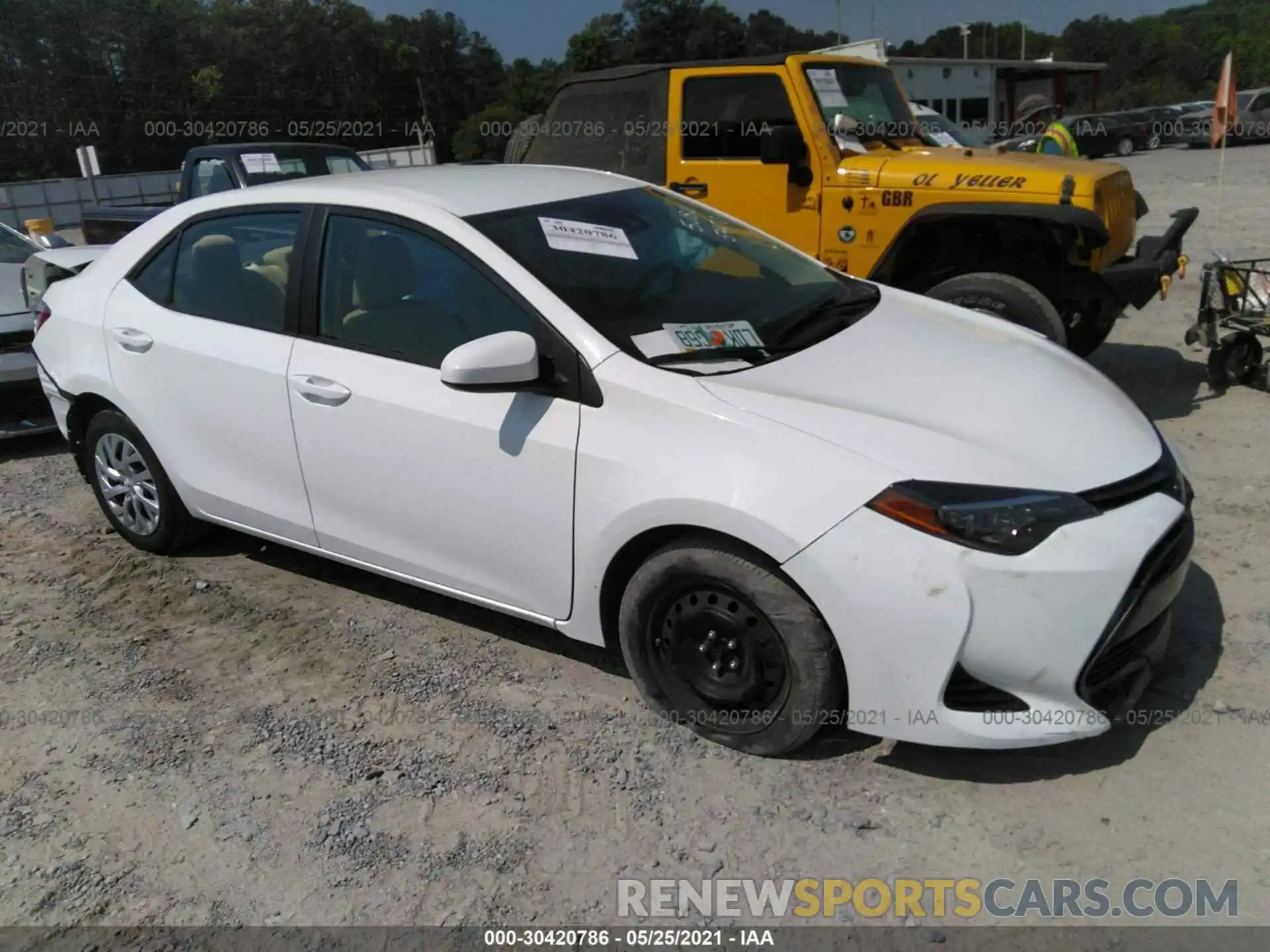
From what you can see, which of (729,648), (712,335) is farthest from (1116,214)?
(729,648)

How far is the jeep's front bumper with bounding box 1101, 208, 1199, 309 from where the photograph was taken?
5695 mm

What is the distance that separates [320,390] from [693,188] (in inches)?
146

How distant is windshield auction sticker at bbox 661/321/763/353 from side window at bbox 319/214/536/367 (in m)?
0.46

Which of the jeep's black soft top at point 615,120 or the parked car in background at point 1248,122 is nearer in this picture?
the jeep's black soft top at point 615,120

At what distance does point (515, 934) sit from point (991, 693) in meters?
1.37

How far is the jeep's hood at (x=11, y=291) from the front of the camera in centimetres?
636

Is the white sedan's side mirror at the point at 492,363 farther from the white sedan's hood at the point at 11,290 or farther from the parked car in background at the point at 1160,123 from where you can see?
the parked car in background at the point at 1160,123

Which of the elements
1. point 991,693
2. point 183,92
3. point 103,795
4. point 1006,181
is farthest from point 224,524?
point 183,92

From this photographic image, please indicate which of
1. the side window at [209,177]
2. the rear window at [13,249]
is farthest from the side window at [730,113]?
the side window at [209,177]

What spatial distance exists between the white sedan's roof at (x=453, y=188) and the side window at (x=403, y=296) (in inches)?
5.7

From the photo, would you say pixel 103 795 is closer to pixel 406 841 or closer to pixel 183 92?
pixel 406 841

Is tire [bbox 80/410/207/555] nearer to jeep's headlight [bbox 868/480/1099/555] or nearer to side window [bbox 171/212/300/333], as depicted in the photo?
side window [bbox 171/212/300/333]

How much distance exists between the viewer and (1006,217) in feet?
18.8

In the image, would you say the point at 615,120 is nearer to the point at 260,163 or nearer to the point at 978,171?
the point at 978,171
